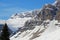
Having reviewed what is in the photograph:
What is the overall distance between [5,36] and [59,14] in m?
136

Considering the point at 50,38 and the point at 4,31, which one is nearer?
the point at 4,31

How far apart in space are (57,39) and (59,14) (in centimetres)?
8339

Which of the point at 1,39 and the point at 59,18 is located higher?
the point at 59,18

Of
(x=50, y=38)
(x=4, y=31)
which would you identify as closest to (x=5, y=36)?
(x=4, y=31)

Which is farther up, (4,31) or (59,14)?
(59,14)

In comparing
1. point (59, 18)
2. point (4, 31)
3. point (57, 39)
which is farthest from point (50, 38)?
point (59, 18)

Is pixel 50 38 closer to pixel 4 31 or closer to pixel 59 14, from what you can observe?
pixel 4 31

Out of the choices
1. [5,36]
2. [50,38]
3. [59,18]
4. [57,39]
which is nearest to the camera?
[5,36]

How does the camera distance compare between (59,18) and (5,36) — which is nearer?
(5,36)

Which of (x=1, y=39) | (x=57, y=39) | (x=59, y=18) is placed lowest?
(x=1, y=39)

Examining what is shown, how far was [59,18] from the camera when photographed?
152m

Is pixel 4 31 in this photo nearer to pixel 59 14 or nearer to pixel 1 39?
pixel 1 39

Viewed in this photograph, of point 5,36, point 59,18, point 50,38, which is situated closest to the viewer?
point 5,36

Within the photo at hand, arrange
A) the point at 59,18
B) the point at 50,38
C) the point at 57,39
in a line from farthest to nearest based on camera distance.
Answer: the point at 59,18, the point at 50,38, the point at 57,39
